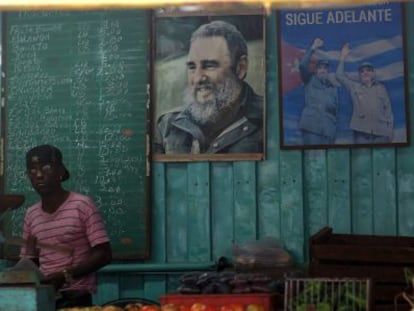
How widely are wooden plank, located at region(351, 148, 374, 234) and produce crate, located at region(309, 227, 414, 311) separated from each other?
777 millimetres

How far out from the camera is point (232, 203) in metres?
6.30

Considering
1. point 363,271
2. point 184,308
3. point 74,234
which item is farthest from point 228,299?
point 74,234

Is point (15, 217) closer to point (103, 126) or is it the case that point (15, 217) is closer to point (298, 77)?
point (103, 126)

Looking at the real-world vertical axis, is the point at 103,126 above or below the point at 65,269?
above

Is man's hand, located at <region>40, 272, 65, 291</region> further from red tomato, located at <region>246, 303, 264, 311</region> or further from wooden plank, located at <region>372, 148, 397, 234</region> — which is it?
wooden plank, located at <region>372, 148, 397, 234</region>

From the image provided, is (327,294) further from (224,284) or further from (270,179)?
(270,179)

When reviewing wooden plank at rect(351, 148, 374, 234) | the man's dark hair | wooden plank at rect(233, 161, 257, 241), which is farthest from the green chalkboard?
wooden plank at rect(351, 148, 374, 234)

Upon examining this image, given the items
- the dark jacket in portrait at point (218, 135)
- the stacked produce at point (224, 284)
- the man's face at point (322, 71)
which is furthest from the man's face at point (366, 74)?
the stacked produce at point (224, 284)

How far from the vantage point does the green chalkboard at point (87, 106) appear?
6395 millimetres

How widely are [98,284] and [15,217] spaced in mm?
826

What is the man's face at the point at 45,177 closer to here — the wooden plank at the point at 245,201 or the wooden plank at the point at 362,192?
the wooden plank at the point at 245,201

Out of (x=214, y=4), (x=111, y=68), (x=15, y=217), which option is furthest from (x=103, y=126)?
(x=214, y=4)

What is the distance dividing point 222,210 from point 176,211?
345 mm

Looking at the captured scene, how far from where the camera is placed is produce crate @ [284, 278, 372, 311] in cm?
463
